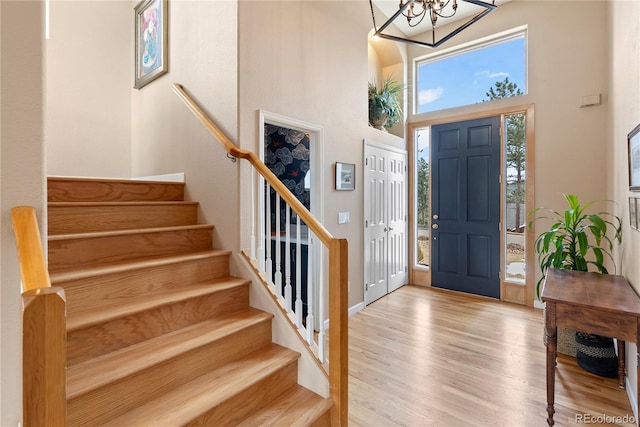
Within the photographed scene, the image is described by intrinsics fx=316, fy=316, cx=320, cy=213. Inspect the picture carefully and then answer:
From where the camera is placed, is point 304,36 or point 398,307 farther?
point 398,307

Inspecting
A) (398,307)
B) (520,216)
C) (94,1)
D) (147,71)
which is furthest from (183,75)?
(520,216)

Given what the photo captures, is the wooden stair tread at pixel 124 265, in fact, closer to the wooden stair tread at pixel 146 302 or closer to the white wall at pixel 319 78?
the wooden stair tread at pixel 146 302

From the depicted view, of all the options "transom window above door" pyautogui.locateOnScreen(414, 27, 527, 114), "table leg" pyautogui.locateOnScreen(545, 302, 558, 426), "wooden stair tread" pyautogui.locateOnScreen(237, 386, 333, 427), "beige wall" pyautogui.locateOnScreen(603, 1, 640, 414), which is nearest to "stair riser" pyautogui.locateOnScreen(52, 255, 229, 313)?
"wooden stair tread" pyautogui.locateOnScreen(237, 386, 333, 427)

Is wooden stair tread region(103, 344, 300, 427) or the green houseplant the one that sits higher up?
the green houseplant

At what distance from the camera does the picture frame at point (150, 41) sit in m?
3.11

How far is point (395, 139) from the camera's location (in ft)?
14.7

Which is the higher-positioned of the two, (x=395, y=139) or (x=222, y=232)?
(x=395, y=139)

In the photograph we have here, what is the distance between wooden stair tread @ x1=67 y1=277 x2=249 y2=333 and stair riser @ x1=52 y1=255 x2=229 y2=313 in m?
0.04

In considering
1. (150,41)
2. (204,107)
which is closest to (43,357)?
(204,107)

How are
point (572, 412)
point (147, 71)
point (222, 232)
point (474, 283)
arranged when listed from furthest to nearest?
point (474, 283), point (147, 71), point (222, 232), point (572, 412)

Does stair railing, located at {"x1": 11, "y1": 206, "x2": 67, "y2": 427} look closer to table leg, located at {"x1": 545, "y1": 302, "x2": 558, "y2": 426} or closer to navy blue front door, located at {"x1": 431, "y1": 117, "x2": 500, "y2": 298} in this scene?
table leg, located at {"x1": 545, "y1": 302, "x2": 558, "y2": 426}

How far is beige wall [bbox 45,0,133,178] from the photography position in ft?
11.3

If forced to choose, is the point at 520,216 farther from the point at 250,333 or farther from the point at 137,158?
the point at 137,158

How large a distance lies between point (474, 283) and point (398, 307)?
3.95 feet
